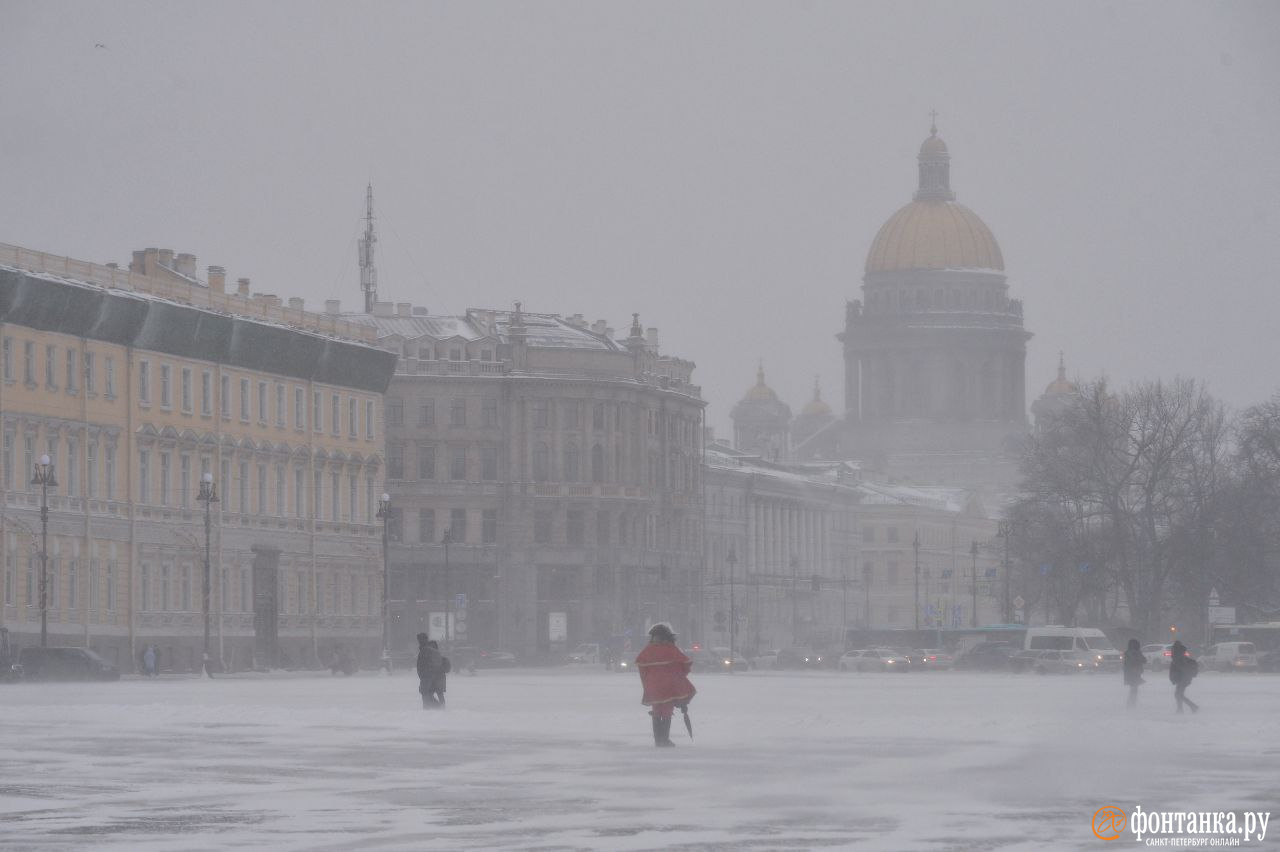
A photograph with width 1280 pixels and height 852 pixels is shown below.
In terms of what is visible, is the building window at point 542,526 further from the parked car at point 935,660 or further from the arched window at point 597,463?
the parked car at point 935,660

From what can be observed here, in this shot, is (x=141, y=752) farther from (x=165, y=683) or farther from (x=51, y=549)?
(x=51, y=549)

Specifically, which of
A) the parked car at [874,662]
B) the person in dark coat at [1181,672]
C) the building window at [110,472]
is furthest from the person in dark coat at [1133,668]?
the parked car at [874,662]

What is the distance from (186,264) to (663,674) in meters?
72.9

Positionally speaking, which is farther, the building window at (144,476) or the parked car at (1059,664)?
the parked car at (1059,664)

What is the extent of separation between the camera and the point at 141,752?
1380 inches

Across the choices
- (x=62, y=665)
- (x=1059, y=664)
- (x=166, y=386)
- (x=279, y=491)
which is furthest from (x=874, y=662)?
(x=62, y=665)

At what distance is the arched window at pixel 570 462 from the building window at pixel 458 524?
234 inches

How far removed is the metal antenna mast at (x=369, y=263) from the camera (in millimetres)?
Answer: 146500

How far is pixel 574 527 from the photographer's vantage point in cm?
14375

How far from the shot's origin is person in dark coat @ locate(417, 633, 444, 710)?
49438 millimetres

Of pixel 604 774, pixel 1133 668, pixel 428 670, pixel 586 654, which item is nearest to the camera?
pixel 604 774

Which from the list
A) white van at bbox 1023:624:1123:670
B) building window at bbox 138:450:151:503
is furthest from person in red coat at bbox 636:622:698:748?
white van at bbox 1023:624:1123:670

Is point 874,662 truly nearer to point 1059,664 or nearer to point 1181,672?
point 1059,664

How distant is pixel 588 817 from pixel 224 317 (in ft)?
249
